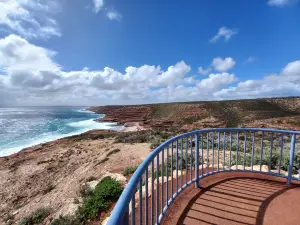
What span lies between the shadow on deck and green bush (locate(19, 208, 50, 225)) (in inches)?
204

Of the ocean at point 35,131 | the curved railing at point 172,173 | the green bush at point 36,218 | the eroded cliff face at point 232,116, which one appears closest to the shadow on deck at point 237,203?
the curved railing at point 172,173

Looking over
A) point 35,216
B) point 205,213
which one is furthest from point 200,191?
point 35,216

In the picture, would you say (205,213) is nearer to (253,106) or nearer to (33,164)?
(33,164)

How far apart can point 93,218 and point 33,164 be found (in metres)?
13.9

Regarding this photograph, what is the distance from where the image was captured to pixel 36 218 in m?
6.00

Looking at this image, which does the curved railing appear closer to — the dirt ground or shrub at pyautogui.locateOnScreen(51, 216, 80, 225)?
shrub at pyautogui.locateOnScreen(51, 216, 80, 225)

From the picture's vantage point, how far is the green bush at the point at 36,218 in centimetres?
585

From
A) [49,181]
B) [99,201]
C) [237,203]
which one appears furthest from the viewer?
[49,181]

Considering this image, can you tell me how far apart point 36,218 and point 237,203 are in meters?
6.23

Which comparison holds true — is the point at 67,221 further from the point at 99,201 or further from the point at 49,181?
the point at 49,181

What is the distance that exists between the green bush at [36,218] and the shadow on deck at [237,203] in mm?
5187

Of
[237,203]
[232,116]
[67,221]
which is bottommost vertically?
[232,116]

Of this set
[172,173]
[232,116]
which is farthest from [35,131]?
[172,173]

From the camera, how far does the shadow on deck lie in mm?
2828
